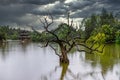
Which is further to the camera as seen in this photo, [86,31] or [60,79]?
[86,31]

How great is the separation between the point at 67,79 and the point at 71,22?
1062 centimetres

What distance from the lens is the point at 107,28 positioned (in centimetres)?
8175

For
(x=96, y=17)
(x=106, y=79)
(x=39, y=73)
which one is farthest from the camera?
(x=96, y=17)

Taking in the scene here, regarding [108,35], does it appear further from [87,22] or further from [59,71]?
[59,71]

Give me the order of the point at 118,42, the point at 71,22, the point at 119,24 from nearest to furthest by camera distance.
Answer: the point at 71,22
the point at 118,42
the point at 119,24

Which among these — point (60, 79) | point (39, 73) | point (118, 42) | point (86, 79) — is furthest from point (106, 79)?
point (118, 42)

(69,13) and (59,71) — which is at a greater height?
(69,13)

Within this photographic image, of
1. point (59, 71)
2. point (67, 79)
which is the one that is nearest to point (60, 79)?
point (67, 79)

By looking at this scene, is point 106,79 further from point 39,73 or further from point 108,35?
point 108,35

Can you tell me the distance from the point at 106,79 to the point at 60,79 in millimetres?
2565

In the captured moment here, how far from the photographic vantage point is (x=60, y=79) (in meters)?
18.8

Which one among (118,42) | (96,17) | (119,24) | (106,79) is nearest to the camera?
(106,79)

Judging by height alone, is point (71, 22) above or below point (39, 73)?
above

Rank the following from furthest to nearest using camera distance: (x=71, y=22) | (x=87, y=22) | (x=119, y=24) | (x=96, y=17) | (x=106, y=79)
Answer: (x=96, y=17) → (x=87, y=22) → (x=119, y=24) → (x=71, y=22) → (x=106, y=79)
